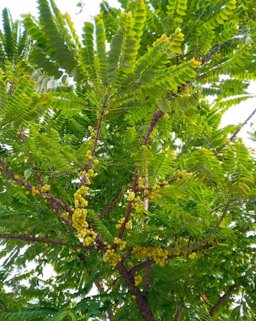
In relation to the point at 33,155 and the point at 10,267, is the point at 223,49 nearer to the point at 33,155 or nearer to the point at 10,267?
the point at 33,155

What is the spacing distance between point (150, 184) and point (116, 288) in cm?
172

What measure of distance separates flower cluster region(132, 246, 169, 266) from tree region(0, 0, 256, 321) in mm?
14

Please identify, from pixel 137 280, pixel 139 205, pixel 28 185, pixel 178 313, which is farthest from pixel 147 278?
pixel 28 185

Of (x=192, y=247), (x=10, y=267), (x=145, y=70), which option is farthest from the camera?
Answer: (x=10, y=267)

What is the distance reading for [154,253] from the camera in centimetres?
356

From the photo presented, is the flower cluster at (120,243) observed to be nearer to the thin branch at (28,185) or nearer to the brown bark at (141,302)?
the thin branch at (28,185)

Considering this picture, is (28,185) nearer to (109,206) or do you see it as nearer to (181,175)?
(109,206)

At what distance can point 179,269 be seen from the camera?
391 cm

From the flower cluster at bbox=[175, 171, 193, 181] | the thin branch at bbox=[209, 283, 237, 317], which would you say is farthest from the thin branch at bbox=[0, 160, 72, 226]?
the thin branch at bbox=[209, 283, 237, 317]

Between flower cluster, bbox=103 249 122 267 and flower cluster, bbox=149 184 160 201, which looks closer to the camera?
flower cluster, bbox=149 184 160 201

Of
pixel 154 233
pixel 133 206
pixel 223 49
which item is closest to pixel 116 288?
pixel 154 233

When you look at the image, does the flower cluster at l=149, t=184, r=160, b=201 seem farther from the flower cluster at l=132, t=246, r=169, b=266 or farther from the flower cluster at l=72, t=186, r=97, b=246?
the flower cluster at l=132, t=246, r=169, b=266

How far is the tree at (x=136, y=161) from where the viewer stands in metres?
2.23

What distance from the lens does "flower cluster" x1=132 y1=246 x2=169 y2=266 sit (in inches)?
139
